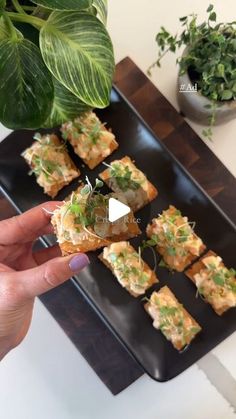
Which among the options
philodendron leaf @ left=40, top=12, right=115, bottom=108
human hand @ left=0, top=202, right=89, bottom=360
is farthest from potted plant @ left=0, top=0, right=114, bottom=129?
human hand @ left=0, top=202, right=89, bottom=360

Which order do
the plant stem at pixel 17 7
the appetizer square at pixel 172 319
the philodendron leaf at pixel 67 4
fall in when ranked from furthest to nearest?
the appetizer square at pixel 172 319 < the plant stem at pixel 17 7 < the philodendron leaf at pixel 67 4

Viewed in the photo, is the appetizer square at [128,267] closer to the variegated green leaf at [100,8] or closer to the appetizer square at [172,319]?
the appetizer square at [172,319]

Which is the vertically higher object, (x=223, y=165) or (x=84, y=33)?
(x=84, y=33)

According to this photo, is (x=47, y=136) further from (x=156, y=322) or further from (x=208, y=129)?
(x=156, y=322)

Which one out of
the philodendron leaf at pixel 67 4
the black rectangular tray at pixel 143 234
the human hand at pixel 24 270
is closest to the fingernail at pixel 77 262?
the human hand at pixel 24 270

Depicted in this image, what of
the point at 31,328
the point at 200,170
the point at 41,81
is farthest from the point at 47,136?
the point at 31,328


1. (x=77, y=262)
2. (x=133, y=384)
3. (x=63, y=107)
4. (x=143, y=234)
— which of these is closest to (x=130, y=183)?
(x=143, y=234)

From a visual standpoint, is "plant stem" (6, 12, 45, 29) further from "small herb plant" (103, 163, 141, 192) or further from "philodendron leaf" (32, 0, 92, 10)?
"small herb plant" (103, 163, 141, 192)
